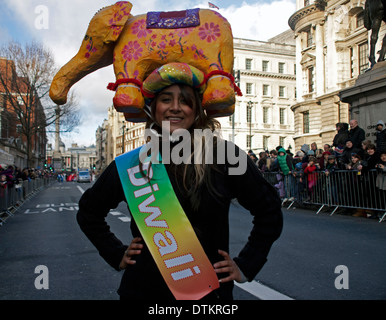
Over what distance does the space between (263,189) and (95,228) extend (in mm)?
806

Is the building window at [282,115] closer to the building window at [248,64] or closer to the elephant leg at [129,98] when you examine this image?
the building window at [248,64]

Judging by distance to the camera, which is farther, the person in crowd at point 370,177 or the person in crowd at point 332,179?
the person in crowd at point 332,179

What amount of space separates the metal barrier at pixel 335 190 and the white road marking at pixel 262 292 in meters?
5.86

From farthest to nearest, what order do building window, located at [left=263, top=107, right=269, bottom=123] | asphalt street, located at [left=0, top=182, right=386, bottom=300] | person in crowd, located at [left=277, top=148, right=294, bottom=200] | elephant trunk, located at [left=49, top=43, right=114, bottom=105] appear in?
building window, located at [left=263, top=107, right=269, bottom=123]
person in crowd, located at [left=277, top=148, right=294, bottom=200]
asphalt street, located at [left=0, top=182, right=386, bottom=300]
elephant trunk, located at [left=49, top=43, right=114, bottom=105]

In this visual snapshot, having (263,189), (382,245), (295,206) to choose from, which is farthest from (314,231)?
(263,189)

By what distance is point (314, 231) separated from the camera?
7.93 meters

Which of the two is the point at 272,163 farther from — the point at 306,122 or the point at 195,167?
the point at 306,122

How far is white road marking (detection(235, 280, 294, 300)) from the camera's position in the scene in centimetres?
390

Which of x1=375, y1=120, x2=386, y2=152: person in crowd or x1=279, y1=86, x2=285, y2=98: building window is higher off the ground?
x1=279, y1=86, x2=285, y2=98: building window

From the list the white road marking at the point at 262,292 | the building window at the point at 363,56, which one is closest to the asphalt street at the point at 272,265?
the white road marking at the point at 262,292

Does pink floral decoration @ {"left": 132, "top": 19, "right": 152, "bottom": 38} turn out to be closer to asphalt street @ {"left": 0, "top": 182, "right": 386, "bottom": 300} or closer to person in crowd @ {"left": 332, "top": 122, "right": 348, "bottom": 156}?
asphalt street @ {"left": 0, "top": 182, "right": 386, "bottom": 300}

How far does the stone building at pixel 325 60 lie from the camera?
3291 cm

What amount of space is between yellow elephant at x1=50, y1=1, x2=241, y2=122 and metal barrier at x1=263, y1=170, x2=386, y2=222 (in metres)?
8.37

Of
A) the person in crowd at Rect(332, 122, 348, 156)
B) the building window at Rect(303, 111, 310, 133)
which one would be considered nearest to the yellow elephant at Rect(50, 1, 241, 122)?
the person in crowd at Rect(332, 122, 348, 156)
